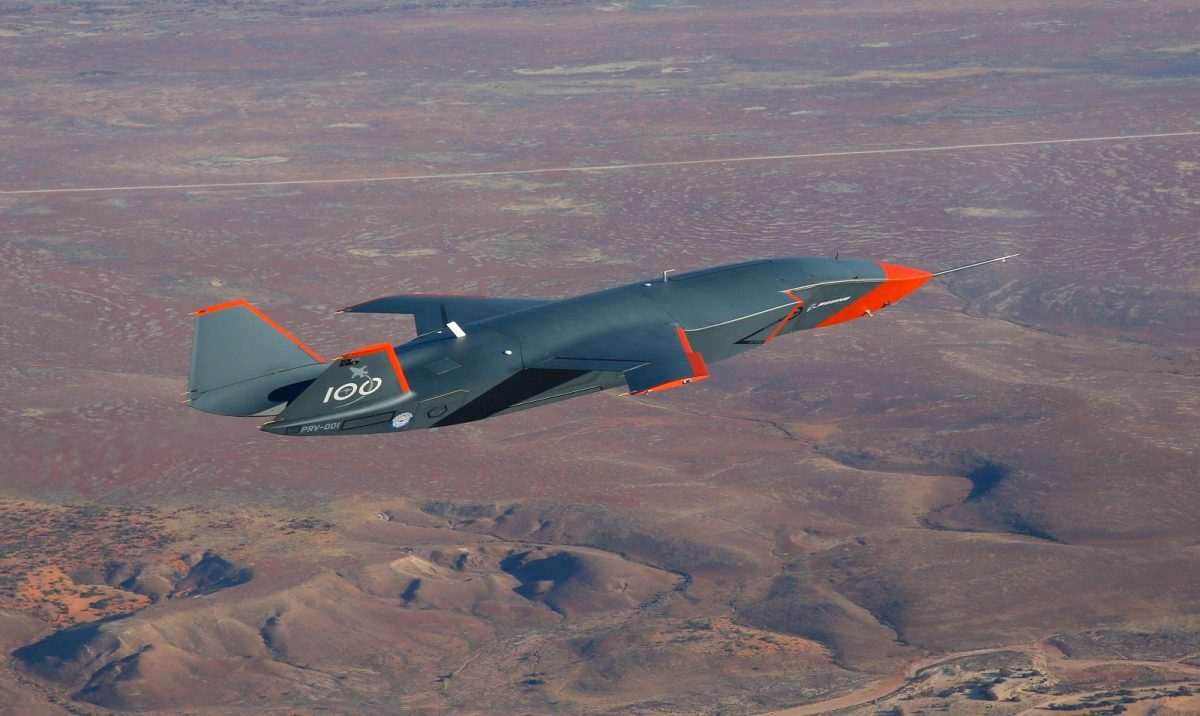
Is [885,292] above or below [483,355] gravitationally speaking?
below

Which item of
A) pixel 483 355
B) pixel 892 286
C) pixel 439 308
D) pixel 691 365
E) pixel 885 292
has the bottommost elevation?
pixel 885 292

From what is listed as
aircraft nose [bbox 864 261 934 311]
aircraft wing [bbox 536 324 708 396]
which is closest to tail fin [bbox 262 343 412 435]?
aircraft wing [bbox 536 324 708 396]

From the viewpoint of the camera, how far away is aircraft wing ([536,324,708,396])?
43.6 metres

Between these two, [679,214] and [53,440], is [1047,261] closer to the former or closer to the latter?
[679,214]

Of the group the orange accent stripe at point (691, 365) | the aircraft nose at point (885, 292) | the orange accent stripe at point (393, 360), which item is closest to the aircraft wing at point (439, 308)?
the orange accent stripe at point (691, 365)

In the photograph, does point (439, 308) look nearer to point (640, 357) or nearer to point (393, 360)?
point (393, 360)

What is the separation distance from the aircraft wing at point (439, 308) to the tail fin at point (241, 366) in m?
6.08

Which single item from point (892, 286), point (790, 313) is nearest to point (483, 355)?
point (790, 313)

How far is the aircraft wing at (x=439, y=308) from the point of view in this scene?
49.4 meters

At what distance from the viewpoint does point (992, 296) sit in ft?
411

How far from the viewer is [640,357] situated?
44.8 metres

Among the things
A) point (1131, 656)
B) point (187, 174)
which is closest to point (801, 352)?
point (1131, 656)

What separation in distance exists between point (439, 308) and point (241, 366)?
357 inches

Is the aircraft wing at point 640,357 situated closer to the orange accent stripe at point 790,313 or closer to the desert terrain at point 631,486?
the orange accent stripe at point 790,313
